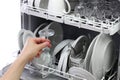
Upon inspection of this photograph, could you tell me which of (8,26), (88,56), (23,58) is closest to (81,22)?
(88,56)

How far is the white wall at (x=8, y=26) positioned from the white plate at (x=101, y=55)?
2.09ft

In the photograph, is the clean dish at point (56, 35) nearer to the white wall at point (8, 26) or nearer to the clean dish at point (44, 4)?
the clean dish at point (44, 4)

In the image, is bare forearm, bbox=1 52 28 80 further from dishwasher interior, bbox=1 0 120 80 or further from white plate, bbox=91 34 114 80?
white plate, bbox=91 34 114 80

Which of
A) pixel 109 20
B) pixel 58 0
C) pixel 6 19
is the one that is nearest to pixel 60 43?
pixel 58 0

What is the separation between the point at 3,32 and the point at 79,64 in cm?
66

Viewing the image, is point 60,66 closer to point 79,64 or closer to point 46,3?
point 79,64

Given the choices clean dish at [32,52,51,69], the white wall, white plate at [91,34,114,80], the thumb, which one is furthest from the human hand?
the white wall

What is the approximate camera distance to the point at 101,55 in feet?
3.99

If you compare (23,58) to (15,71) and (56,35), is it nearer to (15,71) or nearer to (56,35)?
(15,71)

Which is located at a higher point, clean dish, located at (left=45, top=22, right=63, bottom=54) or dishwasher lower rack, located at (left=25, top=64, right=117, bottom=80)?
clean dish, located at (left=45, top=22, right=63, bottom=54)

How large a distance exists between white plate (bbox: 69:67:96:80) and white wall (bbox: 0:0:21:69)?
2.06ft

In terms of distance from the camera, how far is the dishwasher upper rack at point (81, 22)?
3.56ft

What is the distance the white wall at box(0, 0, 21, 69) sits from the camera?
168 centimetres

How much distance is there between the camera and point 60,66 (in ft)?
4.29
